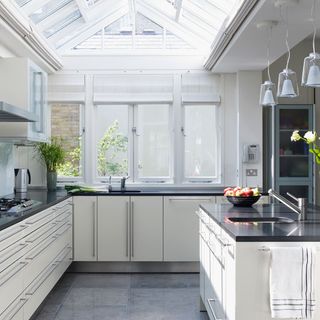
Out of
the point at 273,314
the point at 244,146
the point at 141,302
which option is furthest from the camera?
the point at 244,146

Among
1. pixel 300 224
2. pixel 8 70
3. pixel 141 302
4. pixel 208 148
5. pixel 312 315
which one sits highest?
pixel 8 70

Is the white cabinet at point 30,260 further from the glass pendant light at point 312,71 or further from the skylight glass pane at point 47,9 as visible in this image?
the glass pendant light at point 312,71

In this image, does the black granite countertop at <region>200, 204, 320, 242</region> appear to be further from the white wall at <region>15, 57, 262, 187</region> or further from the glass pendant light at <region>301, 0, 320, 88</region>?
the white wall at <region>15, 57, 262, 187</region>

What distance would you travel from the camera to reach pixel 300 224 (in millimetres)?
2979

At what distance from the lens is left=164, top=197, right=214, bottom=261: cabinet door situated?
5430 mm

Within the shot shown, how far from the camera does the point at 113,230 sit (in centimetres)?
544

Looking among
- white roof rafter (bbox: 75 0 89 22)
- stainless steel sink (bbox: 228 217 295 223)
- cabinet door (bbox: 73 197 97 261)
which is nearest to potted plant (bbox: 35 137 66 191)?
cabinet door (bbox: 73 197 97 261)

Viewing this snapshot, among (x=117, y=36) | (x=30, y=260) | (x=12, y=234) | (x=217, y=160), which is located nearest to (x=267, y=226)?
(x=12, y=234)

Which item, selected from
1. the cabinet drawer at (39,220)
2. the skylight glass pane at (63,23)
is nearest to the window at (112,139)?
the skylight glass pane at (63,23)

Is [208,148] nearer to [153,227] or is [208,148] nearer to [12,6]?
[153,227]

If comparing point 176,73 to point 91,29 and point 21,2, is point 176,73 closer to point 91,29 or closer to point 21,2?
point 91,29

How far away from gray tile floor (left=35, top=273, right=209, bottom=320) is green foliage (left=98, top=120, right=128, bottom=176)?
1394mm

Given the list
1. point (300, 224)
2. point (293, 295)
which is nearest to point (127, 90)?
point (300, 224)

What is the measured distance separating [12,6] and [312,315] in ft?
10.1
